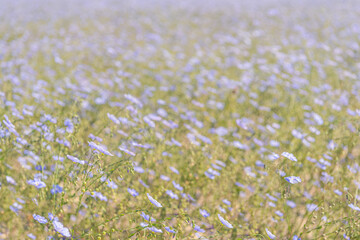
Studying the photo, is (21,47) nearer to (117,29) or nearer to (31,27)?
(31,27)

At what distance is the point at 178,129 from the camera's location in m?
3.94

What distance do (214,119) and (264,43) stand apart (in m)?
5.21

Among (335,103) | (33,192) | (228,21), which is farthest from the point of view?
(228,21)

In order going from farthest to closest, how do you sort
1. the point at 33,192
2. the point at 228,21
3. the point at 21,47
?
the point at 228,21 → the point at 21,47 → the point at 33,192

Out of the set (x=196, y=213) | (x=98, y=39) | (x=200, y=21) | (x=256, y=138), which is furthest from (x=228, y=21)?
(x=196, y=213)

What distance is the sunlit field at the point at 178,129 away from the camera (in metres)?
2.45

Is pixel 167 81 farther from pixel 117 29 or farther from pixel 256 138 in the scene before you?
pixel 117 29

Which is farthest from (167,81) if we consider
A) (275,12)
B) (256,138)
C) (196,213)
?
(275,12)

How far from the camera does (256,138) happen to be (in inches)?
168

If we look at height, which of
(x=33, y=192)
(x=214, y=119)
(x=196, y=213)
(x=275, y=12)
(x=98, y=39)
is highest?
(x=33, y=192)

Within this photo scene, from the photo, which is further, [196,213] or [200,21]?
[200,21]

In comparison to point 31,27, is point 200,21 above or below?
below

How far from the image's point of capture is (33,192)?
2.74 m

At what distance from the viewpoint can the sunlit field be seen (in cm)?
245
